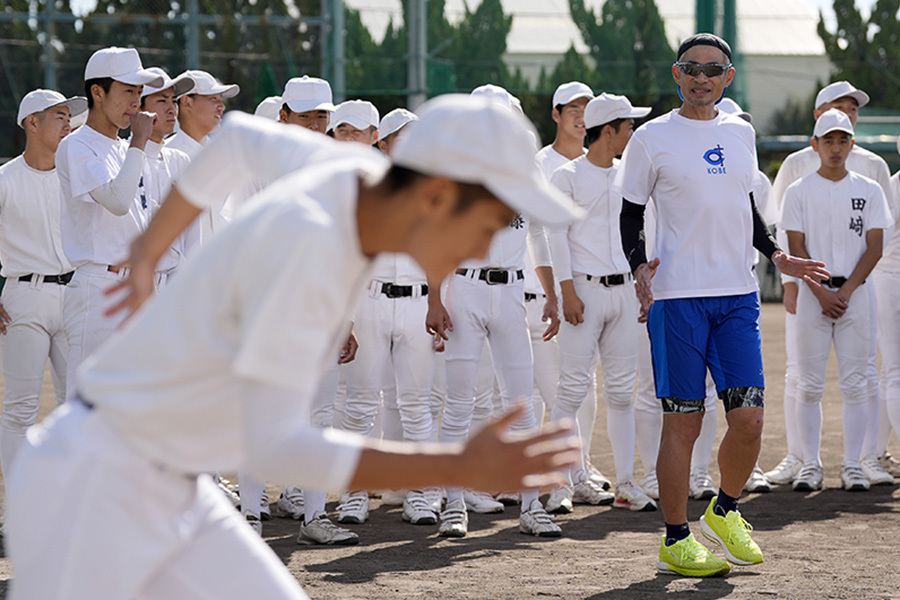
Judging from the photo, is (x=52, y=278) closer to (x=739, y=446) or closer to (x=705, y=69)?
(x=705, y=69)

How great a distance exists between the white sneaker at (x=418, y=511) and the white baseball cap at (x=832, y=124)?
3684 mm

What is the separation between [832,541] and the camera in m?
6.86

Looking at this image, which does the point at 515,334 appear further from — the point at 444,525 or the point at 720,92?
the point at 720,92

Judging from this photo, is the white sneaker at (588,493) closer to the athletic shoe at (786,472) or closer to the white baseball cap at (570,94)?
the athletic shoe at (786,472)

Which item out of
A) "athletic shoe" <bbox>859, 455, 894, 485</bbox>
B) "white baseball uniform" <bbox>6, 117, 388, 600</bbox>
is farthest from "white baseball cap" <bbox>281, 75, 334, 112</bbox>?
"white baseball uniform" <bbox>6, 117, 388, 600</bbox>

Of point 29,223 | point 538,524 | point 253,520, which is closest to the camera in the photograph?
point 253,520

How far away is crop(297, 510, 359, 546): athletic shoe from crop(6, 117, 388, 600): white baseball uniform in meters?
3.96

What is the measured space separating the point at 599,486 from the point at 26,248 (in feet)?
12.7

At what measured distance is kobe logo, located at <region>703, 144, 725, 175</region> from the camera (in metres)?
6.05

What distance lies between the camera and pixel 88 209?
6.36m

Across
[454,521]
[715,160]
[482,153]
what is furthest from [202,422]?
[454,521]

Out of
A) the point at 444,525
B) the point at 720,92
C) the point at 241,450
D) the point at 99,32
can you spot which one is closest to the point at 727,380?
the point at 720,92

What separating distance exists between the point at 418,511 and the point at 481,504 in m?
0.60

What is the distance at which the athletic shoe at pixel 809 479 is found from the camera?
8.46m
